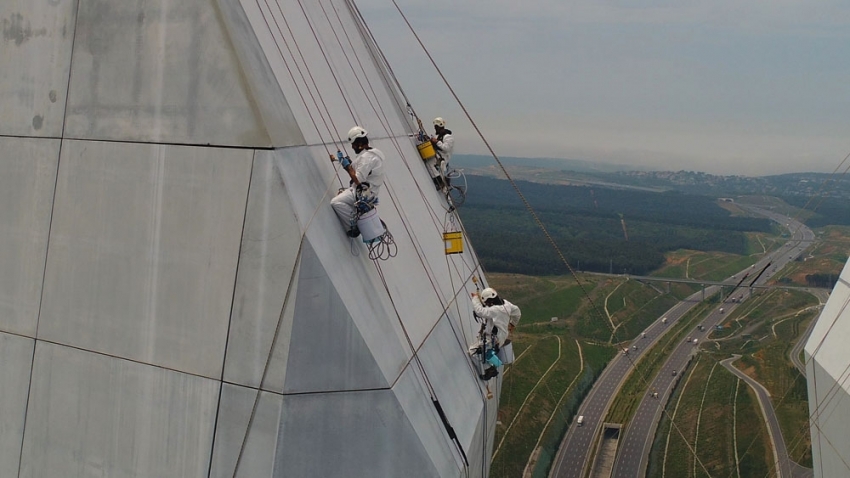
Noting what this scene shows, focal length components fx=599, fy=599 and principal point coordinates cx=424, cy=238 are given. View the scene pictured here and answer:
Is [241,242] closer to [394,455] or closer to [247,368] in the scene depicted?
[247,368]

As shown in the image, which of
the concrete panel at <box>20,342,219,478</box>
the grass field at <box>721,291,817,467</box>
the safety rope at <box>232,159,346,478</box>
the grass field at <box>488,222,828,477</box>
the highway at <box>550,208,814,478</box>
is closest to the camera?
the safety rope at <box>232,159,346,478</box>

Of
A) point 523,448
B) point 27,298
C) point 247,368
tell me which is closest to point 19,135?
point 27,298

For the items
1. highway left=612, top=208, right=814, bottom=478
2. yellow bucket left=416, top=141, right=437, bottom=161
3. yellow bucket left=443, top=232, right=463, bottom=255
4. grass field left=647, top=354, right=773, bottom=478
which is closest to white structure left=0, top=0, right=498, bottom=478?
yellow bucket left=443, top=232, right=463, bottom=255

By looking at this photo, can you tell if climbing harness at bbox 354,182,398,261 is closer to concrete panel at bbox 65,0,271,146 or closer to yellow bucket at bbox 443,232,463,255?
concrete panel at bbox 65,0,271,146

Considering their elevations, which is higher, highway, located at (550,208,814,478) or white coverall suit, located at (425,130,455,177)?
white coverall suit, located at (425,130,455,177)

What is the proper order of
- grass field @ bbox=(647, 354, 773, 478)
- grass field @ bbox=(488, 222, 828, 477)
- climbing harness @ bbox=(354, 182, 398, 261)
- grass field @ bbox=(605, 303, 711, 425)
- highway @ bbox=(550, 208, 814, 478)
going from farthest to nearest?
grass field @ bbox=(605, 303, 711, 425), highway @ bbox=(550, 208, 814, 478), grass field @ bbox=(488, 222, 828, 477), grass field @ bbox=(647, 354, 773, 478), climbing harness @ bbox=(354, 182, 398, 261)

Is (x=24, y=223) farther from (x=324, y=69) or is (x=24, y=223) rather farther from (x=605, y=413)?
(x=605, y=413)

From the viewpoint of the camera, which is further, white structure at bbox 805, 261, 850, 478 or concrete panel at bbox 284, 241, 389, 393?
white structure at bbox 805, 261, 850, 478
